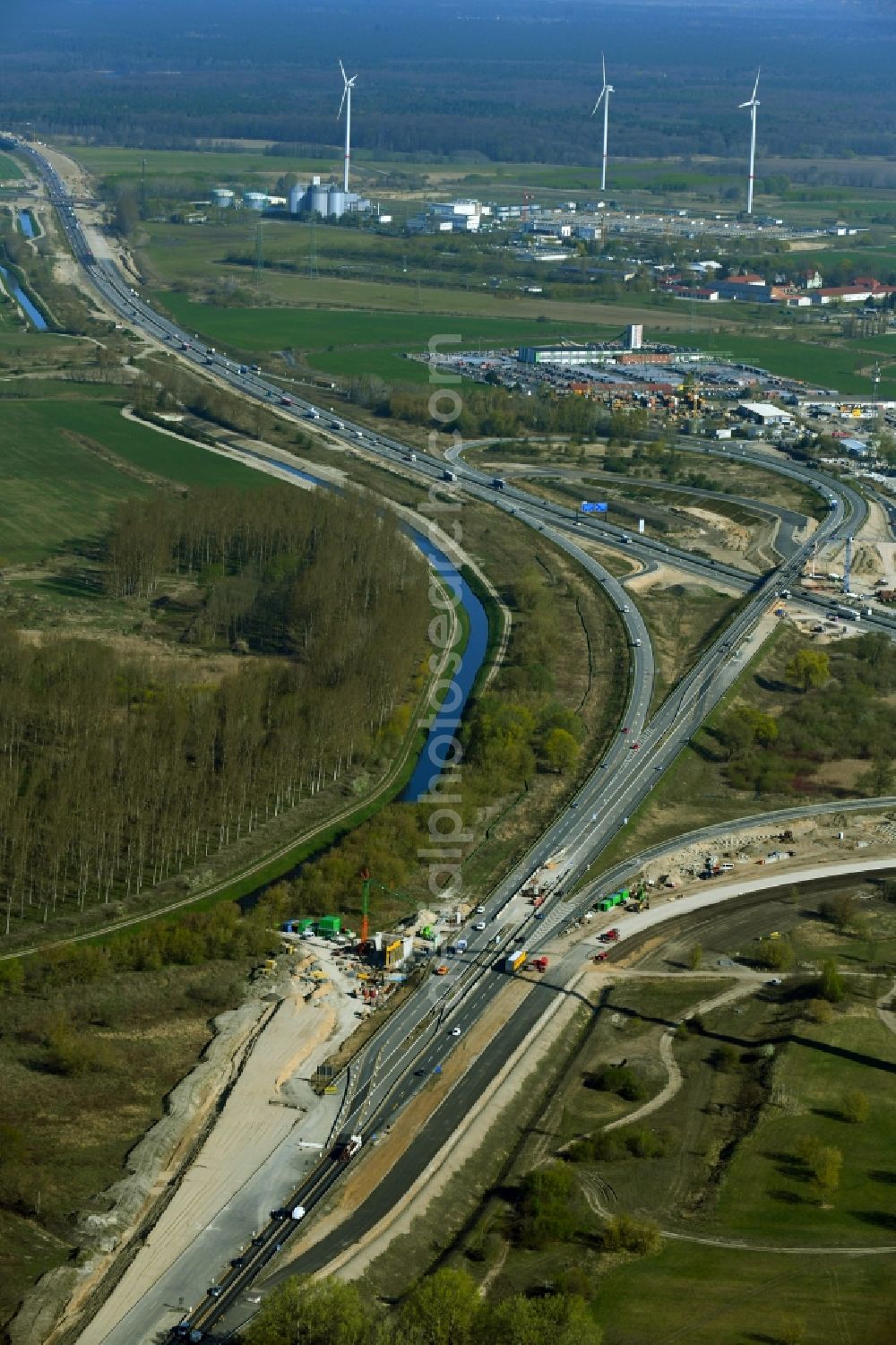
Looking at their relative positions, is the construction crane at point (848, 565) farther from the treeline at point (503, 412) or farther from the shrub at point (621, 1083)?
the shrub at point (621, 1083)

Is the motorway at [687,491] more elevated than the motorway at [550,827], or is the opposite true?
the motorway at [550,827]

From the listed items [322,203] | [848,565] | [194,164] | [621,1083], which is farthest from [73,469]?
[194,164]

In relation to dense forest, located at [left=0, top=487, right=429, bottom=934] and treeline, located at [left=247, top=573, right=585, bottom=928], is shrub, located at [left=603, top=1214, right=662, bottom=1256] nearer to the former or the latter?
treeline, located at [left=247, top=573, right=585, bottom=928]

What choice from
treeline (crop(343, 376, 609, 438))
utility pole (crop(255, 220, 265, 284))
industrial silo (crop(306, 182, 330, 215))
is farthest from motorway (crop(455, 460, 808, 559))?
industrial silo (crop(306, 182, 330, 215))

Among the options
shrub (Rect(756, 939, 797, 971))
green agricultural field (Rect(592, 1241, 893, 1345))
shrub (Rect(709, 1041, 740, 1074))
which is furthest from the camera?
shrub (Rect(756, 939, 797, 971))

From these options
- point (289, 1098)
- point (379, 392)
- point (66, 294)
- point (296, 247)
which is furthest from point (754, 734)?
point (296, 247)

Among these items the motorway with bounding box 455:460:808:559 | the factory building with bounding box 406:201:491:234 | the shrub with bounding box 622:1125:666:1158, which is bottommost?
the motorway with bounding box 455:460:808:559

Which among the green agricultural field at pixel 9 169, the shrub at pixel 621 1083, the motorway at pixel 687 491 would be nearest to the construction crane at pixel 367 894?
the shrub at pixel 621 1083
